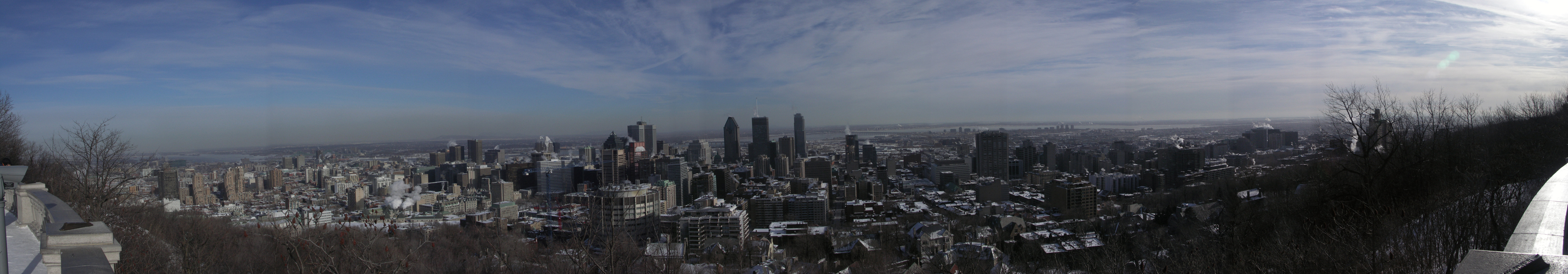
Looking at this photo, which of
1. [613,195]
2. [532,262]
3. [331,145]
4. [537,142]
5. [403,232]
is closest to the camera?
[613,195]

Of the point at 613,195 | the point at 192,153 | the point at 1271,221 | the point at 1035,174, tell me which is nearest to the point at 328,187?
the point at 192,153

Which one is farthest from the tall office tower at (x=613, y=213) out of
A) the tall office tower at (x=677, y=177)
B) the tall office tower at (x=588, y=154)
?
the tall office tower at (x=588, y=154)

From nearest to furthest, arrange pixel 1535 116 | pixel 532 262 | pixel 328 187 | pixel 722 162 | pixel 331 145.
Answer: pixel 532 262, pixel 1535 116, pixel 328 187, pixel 331 145, pixel 722 162

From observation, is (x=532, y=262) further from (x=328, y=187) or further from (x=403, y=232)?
(x=328, y=187)

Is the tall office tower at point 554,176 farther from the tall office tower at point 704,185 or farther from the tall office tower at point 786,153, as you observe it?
the tall office tower at point 786,153

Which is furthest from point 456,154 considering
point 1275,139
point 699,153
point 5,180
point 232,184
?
point 1275,139

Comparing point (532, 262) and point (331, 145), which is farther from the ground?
point (331, 145)

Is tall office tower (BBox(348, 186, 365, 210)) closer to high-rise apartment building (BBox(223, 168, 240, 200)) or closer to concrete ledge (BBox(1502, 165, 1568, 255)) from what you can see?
high-rise apartment building (BBox(223, 168, 240, 200))
